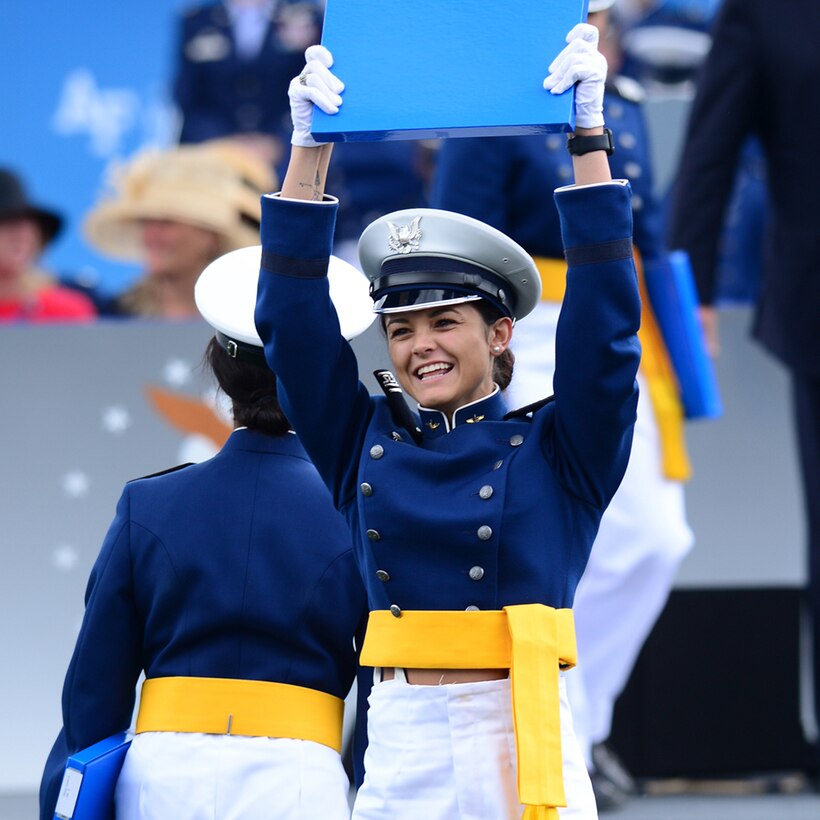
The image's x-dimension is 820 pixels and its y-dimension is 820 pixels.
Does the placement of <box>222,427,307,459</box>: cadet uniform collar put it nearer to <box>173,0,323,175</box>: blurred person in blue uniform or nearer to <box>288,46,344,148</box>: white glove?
<box>288,46,344,148</box>: white glove

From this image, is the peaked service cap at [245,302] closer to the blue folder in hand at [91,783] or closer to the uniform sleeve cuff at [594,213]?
the uniform sleeve cuff at [594,213]

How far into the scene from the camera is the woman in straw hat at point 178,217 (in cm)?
591

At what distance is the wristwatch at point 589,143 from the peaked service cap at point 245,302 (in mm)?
506

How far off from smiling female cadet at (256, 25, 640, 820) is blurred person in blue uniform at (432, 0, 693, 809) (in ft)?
4.42

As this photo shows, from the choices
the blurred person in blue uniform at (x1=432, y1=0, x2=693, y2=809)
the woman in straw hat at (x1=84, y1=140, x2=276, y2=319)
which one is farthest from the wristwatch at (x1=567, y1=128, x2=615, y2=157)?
the woman in straw hat at (x1=84, y1=140, x2=276, y2=319)

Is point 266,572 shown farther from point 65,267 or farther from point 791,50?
point 65,267

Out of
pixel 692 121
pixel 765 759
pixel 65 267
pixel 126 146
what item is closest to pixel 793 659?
pixel 765 759

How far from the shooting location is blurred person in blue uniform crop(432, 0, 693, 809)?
164 inches

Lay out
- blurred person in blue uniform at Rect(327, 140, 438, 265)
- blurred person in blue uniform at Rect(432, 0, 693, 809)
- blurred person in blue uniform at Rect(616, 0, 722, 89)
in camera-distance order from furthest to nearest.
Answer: blurred person in blue uniform at Rect(616, 0, 722, 89), blurred person in blue uniform at Rect(327, 140, 438, 265), blurred person in blue uniform at Rect(432, 0, 693, 809)

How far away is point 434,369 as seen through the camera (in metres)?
2.77

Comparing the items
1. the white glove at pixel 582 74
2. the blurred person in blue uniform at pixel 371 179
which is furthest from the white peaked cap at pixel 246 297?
the blurred person in blue uniform at pixel 371 179

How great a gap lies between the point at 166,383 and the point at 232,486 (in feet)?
6.79

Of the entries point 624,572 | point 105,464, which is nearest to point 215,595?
point 624,572

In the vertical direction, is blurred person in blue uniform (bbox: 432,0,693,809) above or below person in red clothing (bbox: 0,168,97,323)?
below
